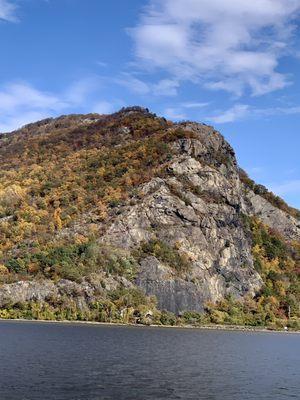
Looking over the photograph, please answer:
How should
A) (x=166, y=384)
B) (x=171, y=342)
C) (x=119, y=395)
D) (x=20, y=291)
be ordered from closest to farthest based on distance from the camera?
(x=119, y=395), (x=166, y=384), (x=171, y=342), (x=20, y=291)

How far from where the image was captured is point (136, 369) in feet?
197

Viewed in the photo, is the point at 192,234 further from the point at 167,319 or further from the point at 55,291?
the point at 55,291

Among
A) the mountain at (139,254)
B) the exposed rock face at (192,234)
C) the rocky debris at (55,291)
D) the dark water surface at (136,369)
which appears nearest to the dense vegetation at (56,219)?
the mountain at (139,254)

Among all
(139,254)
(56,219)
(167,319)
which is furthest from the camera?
(56,219)

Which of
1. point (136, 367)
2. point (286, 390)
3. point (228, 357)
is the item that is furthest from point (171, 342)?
point (286, 390)

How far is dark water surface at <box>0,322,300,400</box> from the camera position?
154ft

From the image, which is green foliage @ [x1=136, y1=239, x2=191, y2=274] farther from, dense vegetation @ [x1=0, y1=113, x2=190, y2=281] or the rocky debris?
the rocky debris

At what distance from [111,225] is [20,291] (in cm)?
3769

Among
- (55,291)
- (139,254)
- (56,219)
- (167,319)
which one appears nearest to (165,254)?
(139,254)

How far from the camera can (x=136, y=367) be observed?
61500mm

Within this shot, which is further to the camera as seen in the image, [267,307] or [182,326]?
[267,307]

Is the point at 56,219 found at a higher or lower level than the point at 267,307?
higher

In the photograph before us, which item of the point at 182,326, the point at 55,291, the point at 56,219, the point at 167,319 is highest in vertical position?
the point at 56,219

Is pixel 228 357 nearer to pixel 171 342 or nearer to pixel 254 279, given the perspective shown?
pixel 171 342
